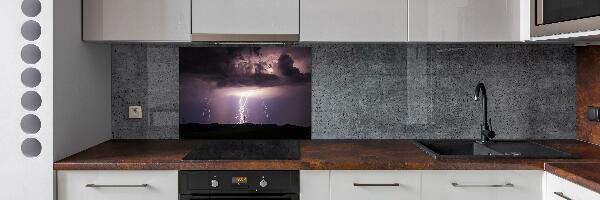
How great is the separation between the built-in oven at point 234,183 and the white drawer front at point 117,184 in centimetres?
6

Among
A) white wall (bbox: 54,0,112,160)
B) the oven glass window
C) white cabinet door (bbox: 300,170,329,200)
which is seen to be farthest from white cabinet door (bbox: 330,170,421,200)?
white wall (bbox: 54,0,112,160)

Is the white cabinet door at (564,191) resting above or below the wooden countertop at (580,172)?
below

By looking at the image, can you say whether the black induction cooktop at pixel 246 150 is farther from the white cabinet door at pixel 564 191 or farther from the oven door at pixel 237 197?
the white cabinet door at pixel 564 191

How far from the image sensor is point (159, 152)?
266cm

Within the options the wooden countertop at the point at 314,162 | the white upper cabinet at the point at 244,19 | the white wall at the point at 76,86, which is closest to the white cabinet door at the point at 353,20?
the white upper cabinet at the point at 244,19

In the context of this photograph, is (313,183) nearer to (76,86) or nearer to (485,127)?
(485,127)

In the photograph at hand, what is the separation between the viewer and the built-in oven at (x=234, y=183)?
7.87ft

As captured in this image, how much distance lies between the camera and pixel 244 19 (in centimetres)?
269

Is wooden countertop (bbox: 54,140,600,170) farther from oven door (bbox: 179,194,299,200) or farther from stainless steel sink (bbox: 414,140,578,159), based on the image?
stainless steel sink (bbox: 414,140,578,159)

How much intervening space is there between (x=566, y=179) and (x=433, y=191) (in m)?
0.50

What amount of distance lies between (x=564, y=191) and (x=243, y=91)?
1.61 metres

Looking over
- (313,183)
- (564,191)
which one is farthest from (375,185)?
(564,191)

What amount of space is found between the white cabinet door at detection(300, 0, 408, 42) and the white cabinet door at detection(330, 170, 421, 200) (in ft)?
2.13
